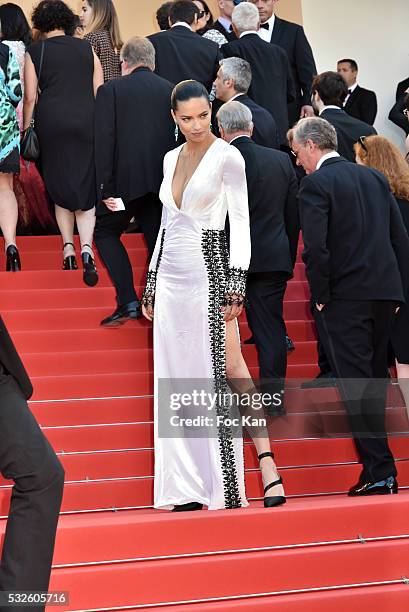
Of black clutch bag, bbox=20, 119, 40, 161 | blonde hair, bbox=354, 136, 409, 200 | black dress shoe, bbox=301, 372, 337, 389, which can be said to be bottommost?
black dress shoe, bbox=301, 372, 337, 389

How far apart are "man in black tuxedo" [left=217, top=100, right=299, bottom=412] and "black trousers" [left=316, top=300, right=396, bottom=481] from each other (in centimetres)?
59

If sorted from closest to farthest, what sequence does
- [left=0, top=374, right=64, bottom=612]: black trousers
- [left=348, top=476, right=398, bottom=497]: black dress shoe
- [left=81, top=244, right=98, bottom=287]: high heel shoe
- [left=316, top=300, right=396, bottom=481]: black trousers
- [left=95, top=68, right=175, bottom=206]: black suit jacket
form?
[left=0, top=374, right=64, bottom=612]: black trousers → [left=348, top=476, right=398, bottom=497]: black dress shoe → [left=316, top=300, right=396, bottom=481]: black trousers → [left=95, top=68, right=175, bottom=206]: black suit jacket → [left=81, top=244, right=98, bottom=287]: high heel shoe

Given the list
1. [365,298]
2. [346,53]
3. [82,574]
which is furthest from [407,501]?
[346,53]

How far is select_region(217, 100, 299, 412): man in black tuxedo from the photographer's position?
569 centimetres

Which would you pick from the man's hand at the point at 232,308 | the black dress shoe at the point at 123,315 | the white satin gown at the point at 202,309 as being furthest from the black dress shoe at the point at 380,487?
the black dress shoe at the point at 123,315

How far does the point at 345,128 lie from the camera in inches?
280

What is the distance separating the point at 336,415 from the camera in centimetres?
568

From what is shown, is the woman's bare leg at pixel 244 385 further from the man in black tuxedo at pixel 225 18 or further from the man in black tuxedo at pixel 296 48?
the man in black tuxedo at pixel 225 18

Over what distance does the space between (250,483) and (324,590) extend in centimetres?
90

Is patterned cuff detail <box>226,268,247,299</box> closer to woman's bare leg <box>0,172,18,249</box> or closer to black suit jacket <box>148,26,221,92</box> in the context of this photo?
woman's bare leg <box>0,172,18,249</box>

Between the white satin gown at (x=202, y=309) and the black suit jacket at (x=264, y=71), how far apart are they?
9.68 feet

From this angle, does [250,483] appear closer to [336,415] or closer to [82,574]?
[336,415]

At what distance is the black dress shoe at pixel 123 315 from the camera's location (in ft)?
20.5

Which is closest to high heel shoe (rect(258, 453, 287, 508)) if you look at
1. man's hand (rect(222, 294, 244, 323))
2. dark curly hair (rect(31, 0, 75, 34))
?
man's hand (rect(222, 294, 244, 323))
